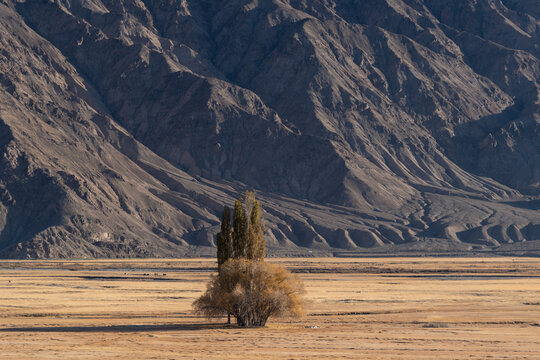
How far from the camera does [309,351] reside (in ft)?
168

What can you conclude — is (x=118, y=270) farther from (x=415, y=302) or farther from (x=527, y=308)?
(x=527, y=308)

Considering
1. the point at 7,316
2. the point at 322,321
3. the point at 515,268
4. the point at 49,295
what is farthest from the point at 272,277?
the point at 515,268

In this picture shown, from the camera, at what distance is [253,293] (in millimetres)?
63938

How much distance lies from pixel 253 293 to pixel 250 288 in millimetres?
532

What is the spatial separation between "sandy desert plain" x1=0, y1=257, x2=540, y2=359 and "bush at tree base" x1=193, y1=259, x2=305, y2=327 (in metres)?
1.30

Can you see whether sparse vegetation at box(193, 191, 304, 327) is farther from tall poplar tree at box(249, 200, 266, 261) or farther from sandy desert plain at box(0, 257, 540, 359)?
sandy desert plain at box(0, 257, 540, 359)

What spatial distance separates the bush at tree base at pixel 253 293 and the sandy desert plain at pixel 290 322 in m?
1.30

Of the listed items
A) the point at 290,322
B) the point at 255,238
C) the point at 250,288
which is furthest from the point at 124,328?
the point at 290,322

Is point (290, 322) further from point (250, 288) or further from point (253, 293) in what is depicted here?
point (250, 288)

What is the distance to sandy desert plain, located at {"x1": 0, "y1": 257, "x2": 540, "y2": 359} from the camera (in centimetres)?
5156

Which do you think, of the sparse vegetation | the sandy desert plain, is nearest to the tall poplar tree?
the sparse vegetation

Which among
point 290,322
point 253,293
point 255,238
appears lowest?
point 290,322

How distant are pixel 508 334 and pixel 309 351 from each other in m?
14.8

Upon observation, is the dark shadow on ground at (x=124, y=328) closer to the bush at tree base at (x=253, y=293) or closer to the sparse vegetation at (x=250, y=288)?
the sparse vegetation at (x=250, y=288)
